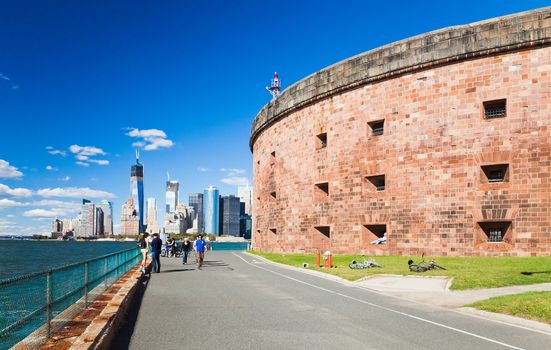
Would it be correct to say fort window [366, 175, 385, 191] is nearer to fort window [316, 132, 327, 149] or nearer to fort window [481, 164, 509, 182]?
fort window [316, 132, 327, 149]

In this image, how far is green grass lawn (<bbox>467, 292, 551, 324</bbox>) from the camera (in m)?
10.7

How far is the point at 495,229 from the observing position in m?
26.1

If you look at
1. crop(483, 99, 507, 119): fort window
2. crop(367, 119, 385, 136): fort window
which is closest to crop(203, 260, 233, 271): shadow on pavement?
crop(367, 119, 385, 136): fort window

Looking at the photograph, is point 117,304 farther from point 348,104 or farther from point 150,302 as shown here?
point 348,104

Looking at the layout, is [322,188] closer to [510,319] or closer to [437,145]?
Answer: [437,145]

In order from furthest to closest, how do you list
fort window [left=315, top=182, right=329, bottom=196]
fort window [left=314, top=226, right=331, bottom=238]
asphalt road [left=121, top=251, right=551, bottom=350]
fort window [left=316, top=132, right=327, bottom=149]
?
fort window [left=316, top=132, right=327, bottom=149]
fort window [left=315, top=182, right=329, bottom=196]
fort window [left=314, top=226, right=331, bottom=238]
asphalt road [left=121, top=251, right=551, bottom=350]

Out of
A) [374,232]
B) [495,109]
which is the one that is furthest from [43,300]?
[374,232]

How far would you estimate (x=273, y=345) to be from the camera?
7.98m

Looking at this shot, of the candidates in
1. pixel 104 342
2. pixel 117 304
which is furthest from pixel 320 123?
pixel 104 342

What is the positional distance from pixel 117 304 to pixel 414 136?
2265 cm

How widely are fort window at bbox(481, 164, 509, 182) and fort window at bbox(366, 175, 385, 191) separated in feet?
21.2

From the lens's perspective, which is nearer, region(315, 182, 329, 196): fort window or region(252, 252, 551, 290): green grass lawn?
region(252, 252, 551, 290): green grass lawn

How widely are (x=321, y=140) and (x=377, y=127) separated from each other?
5628 millimetres

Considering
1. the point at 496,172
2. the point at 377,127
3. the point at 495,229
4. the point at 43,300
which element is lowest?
the point at 43,300
